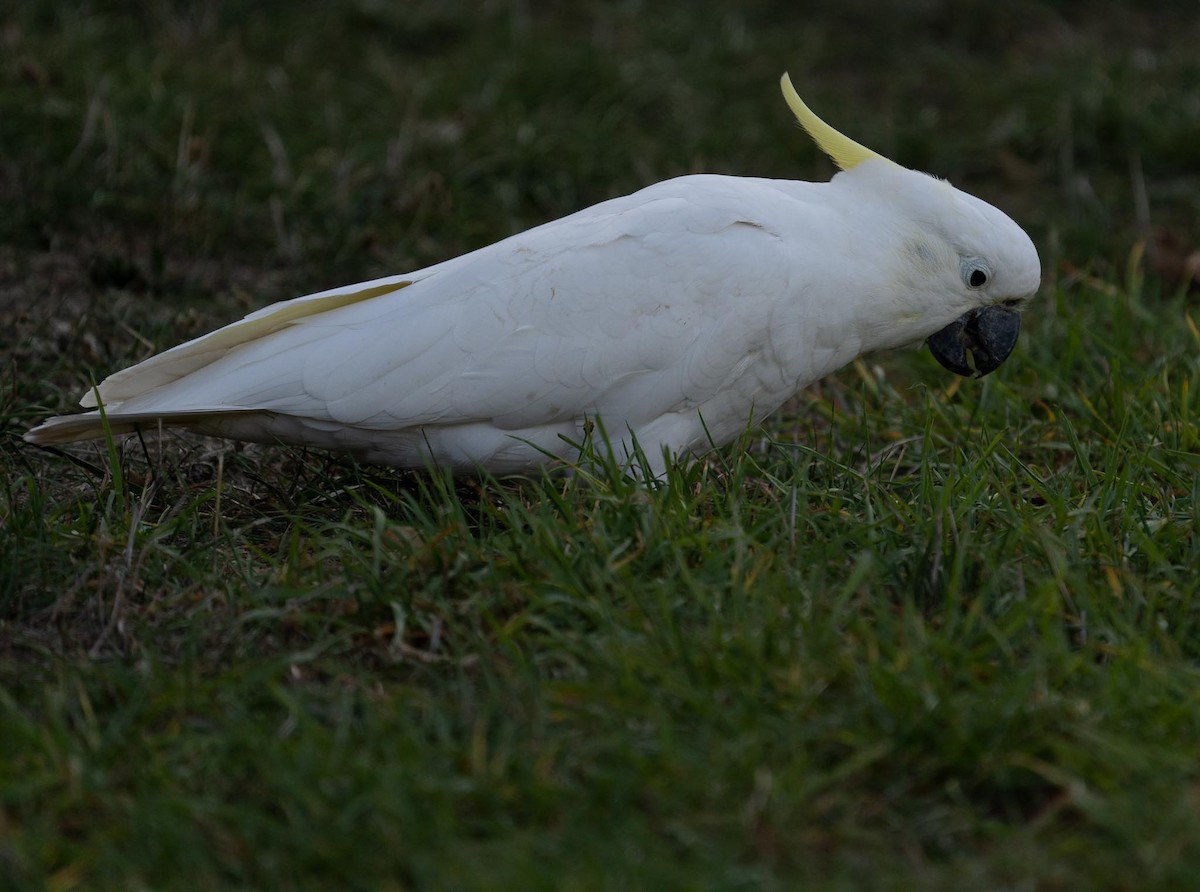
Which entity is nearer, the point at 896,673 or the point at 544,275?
the point at 896,673

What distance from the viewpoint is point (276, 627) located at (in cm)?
246

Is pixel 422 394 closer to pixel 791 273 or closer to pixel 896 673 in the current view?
pixel 791 273

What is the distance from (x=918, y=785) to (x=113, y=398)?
5.96 ft

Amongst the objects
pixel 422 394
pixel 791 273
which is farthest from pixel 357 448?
pixel 791 273

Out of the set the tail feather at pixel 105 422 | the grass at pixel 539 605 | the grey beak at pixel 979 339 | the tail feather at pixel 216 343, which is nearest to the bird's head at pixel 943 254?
the grey beak at pixel 979 339

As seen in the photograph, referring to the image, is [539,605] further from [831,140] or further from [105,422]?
[831,140]

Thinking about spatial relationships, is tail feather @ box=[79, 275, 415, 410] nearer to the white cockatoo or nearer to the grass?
the white cockatoo

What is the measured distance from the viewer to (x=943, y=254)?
3.01 m

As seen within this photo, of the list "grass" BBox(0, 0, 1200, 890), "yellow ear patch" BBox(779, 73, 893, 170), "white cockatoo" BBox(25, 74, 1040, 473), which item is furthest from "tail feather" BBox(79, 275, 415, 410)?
"yellow ear patch" BBox(779, 73, 893, 170)

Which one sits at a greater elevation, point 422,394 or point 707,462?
point 422,394

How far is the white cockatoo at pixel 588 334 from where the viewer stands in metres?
2.79

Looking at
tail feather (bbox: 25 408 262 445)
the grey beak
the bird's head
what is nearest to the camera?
tail feather (bbox: 25 408 262 445)

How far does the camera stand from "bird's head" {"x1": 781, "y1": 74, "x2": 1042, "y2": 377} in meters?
2.99

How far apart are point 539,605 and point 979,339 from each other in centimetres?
135
